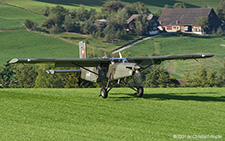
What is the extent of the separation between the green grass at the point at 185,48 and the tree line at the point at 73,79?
8.36 m

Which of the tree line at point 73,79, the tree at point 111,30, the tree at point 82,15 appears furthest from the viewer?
the tree at point 82,15

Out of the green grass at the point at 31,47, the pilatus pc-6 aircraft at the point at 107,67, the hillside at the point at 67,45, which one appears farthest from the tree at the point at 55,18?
the pilatus pc-6 aircraft at the point at 107,67

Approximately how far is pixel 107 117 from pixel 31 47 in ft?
305

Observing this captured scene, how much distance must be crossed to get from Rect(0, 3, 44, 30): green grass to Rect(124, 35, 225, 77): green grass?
40.9 m

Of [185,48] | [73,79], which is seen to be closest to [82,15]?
[185,48]

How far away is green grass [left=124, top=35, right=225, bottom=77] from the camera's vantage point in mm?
96062

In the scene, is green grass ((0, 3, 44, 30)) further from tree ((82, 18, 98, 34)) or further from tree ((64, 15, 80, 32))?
tree ((82, 18, 98, 34))

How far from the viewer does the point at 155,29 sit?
15312 cm

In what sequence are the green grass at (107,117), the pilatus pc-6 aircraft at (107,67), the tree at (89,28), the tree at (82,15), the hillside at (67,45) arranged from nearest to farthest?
the green grass at (107,117)
the pilatus pc-6 aircraft at (107,67)
the hillside at (67,45)
the tree at (89,28)
the tree at (82,15)

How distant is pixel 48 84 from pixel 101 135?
65900 mm

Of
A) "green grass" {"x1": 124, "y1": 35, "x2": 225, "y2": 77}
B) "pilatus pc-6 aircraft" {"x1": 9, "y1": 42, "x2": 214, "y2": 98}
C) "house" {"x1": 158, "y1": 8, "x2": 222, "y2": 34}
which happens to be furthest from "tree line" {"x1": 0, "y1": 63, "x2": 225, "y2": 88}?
"house" {"x1": 158, "y1": 8, "x2": 222, "y2": 34}

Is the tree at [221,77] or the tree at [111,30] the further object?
the tree at [111,30]

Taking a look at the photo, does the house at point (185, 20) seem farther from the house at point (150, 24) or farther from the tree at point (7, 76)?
the tree at point (7, 76)

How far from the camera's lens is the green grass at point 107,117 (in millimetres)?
13505
